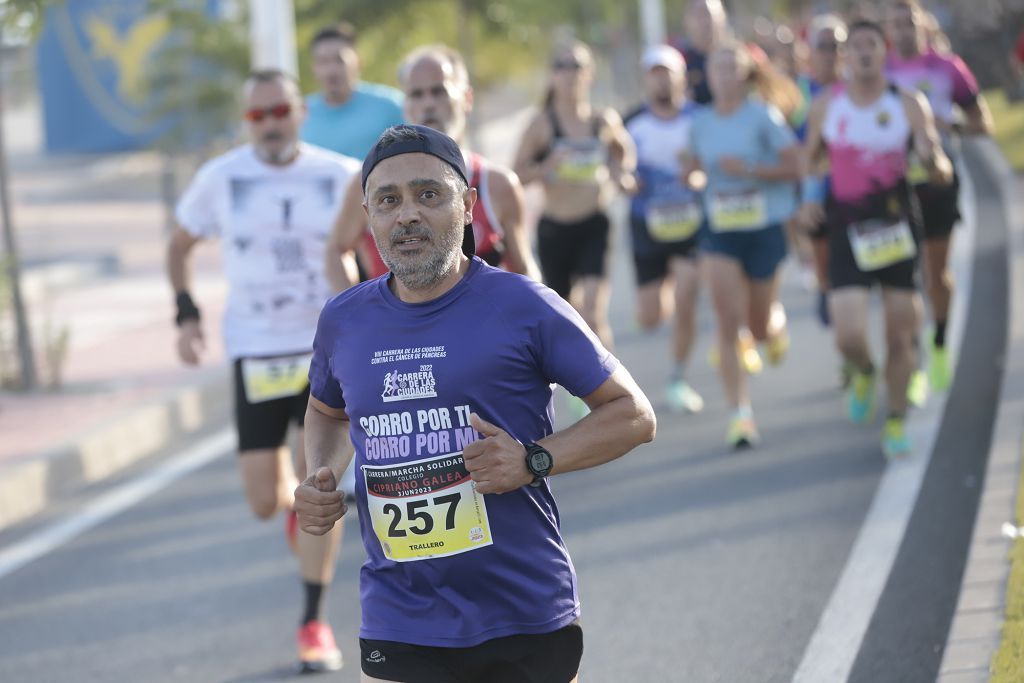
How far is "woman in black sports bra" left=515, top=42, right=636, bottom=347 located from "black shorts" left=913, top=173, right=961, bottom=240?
160 cm

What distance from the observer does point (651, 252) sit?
10.8 meters

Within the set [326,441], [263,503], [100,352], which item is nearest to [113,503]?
[263,503]

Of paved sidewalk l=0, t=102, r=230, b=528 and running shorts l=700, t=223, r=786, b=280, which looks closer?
running shorts l=700, t=223, r=786, b=280

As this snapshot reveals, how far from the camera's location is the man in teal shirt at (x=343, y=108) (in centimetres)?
868

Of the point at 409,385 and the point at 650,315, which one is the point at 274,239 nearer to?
the point at 409,385

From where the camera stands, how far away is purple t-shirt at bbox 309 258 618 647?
372 centimetres

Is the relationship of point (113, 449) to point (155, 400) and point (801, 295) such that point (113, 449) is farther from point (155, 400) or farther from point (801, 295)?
point (801, 295)

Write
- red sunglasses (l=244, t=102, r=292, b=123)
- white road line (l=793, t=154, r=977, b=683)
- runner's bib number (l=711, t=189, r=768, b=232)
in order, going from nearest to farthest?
white road line (l=793, t=154, r=977, b=683) → red sunglasses (l=244, t=102, r=292, b=123) → runner's bib number (l=711, t=189, r=768, b=232)

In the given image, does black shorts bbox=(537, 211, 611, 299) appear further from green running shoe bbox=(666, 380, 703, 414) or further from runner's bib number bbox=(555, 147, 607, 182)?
green running shoe bbox=(666, 380, 703, 414)

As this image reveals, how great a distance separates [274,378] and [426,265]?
282 centimetres

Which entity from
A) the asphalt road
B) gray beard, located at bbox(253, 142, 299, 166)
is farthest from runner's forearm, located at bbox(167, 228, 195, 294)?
the asphalt road

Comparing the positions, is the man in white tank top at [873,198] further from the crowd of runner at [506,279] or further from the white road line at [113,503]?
the white road line at [113,503]

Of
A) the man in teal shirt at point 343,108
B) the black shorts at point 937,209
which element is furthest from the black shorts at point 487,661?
the black shorts at point 937,209

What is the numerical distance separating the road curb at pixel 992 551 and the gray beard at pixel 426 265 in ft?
7.16
